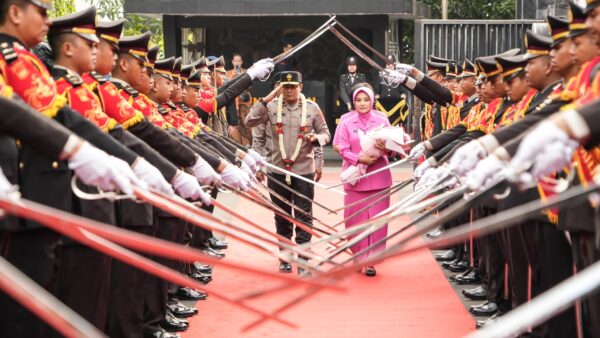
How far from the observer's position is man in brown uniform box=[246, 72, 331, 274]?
415 inches

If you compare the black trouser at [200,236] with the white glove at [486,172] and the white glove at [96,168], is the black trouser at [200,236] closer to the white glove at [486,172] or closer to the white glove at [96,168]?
the white glove at [96,168]

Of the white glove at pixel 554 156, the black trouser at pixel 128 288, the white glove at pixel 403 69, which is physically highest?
the white glove at pixel 554 156

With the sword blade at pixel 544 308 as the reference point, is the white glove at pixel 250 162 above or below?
below

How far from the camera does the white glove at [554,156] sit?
370 centimetres

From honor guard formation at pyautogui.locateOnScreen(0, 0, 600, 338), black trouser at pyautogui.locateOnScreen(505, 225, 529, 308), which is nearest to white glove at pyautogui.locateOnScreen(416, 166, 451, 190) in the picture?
honor guard formation at pyautogui.locateOnScreen(0, 0, 600, 338)

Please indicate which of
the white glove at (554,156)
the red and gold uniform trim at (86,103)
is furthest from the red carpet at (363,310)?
the white glove at (554,156)

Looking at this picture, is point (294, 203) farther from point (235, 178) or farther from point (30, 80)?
point (30, 80)

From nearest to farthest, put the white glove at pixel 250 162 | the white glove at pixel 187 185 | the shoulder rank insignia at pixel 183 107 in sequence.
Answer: the white glove at pixel 187 185, the white glove at pixel 250 162, the shoulder rank insignia at pixel 183 107

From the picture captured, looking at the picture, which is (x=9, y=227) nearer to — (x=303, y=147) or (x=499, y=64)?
(x=499, y=64)

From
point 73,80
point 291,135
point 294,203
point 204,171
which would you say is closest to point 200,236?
point 294,203

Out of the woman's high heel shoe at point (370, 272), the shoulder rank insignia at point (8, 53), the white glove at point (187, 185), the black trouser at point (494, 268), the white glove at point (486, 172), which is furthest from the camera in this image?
the woman's high heel shoe at point (370, 272)

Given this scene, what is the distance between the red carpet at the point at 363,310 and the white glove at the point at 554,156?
284 cm

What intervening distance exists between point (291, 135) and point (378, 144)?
3.32 ft

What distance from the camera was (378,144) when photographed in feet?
32.8
